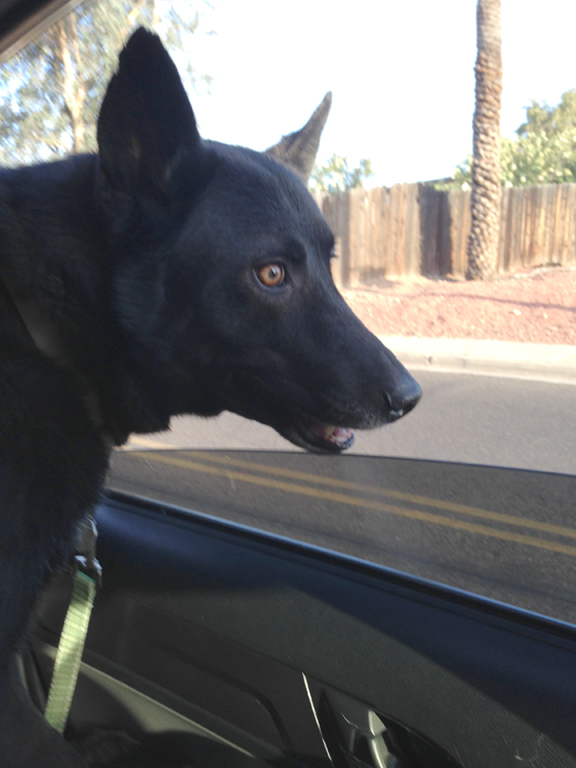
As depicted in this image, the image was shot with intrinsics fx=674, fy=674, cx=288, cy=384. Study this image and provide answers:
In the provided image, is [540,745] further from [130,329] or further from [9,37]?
[9,37]

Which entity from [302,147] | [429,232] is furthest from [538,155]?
[302,147]

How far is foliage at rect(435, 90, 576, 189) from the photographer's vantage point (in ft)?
31.3

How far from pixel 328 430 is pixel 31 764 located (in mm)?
1033

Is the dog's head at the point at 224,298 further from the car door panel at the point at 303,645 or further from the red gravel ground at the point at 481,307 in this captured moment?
the red gravel ground at the point at 481,307

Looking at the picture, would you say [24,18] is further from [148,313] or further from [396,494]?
[396,494]

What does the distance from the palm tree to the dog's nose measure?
11.1 ft

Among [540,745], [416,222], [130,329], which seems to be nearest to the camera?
[540,745]

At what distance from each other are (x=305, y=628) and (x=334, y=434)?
0.52 metres

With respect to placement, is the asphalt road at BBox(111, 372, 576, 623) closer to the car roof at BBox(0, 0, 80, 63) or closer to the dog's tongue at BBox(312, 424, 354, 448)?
the dog's tongue at BBox(312, 424, 354, 448)

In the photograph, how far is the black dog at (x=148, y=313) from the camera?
1.52 meters

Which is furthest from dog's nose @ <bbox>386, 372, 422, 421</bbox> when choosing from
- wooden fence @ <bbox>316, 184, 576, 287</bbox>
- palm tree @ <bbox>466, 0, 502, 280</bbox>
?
palm tree @ <bbox>466, 0, 502, 280</bbox>

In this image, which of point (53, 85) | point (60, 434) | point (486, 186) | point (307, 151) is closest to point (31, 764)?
point (60, 434)

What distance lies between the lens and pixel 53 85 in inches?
101

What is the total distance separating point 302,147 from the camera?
2.27 meters
